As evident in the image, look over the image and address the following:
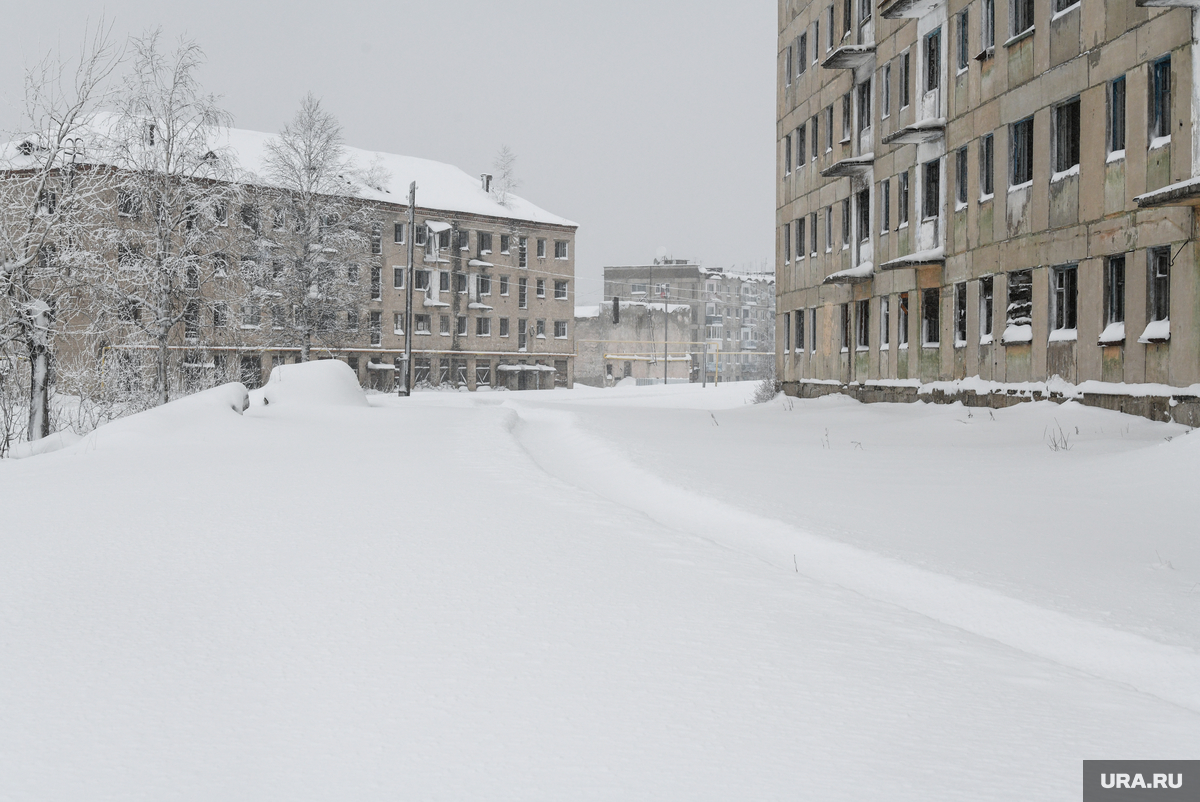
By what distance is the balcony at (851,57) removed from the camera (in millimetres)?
27000

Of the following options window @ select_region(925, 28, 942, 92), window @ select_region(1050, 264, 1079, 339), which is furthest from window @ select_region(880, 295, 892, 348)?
window @ select_region(1050, 264, 1079, 339)

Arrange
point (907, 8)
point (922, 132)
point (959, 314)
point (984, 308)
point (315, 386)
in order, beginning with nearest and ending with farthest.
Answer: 1. point (984, 308)
2. point (315, 386)
3. point (959, 314)
4. point (922, 132)
5. point (907, 8)

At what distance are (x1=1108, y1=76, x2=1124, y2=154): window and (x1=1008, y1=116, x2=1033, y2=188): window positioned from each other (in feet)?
9.17

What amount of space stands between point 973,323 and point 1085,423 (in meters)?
6.21

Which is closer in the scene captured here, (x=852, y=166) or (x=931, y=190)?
(x=931, y=190)

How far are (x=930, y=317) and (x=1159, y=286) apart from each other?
868 centimetres

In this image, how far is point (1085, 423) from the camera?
16141mm

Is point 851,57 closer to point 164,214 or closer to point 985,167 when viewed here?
point 985,167

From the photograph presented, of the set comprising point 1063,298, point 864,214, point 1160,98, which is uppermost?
point 864,214

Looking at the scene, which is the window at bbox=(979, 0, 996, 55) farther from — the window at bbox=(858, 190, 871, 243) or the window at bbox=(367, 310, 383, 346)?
the window at bbox=(367, 310, 383, 346)

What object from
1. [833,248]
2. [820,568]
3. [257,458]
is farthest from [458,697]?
[833,248]

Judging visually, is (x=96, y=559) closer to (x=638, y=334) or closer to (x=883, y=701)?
(x=883, y=701)

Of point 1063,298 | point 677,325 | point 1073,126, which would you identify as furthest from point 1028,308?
point 677,325

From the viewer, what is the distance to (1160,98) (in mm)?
15750
